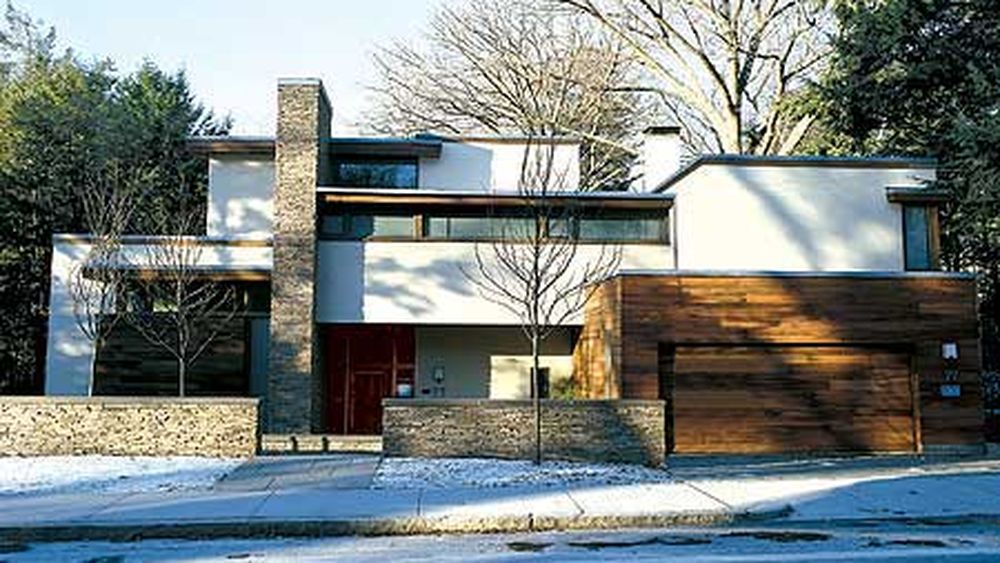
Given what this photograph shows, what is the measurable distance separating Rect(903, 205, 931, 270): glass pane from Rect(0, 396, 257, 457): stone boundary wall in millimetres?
17380

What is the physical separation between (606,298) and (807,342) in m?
4.14

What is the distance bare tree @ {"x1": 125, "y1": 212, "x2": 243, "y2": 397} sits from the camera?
22.9 m

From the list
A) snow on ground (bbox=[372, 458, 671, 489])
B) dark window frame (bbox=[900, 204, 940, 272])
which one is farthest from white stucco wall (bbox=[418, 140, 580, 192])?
snow on ground (bbox=[372, 458, 671, 489])

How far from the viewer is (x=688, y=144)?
1524 inches

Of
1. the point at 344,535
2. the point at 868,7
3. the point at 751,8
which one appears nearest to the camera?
the point at 344,535

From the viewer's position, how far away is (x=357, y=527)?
10.8m

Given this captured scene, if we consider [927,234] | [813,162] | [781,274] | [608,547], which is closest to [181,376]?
[781,274]

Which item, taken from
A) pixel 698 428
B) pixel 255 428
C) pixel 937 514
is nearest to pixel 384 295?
pixel 255 428

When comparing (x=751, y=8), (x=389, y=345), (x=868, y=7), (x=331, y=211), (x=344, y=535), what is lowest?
(x=344, y=535)

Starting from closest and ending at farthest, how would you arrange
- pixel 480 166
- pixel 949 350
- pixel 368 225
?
1. pixel 949 350
2. pixel 368 225
3. pixel 480 166

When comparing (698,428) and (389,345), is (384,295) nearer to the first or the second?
(389,345)

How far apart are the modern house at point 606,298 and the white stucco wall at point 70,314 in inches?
2.3

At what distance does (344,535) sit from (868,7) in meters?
17.6

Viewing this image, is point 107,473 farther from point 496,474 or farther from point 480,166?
point 480,166
